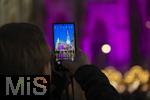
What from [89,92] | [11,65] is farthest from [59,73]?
[89,92]

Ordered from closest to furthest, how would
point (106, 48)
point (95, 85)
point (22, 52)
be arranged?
point (95, 85) → point (22, 52) → point (106, 48)

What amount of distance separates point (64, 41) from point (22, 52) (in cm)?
27

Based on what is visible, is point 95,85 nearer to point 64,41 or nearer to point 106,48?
point 64,41

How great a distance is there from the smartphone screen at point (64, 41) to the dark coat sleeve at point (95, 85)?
0.34 meters

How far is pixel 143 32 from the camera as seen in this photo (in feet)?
5.53

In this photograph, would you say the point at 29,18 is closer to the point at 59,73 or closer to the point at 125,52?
the point at 125,52

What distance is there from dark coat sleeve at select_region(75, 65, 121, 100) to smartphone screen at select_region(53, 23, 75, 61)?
1.12 ft

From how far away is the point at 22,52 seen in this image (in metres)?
0.64

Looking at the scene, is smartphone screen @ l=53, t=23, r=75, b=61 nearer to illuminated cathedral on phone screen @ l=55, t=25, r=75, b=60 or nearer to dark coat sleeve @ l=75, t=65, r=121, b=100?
illuminated cathedral on phone screen @ l=55, t=25, r=75, b=60

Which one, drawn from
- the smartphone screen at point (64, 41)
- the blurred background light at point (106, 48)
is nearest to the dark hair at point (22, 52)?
the smartphone screen at point (64, 41)

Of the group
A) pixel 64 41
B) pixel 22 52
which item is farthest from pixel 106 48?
pixel 22 52

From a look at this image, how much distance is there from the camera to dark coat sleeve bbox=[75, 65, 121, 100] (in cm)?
40

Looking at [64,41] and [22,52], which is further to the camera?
[64,41]

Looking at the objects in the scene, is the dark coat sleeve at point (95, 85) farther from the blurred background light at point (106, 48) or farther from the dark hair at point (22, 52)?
the blurred background light at point (106, 48)
